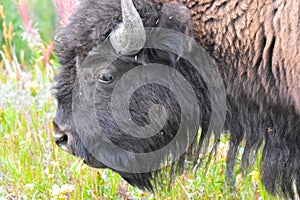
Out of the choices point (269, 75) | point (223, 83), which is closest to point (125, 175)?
point (223, 83)

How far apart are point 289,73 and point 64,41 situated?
117cm

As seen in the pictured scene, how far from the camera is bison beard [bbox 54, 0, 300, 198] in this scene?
126 inches

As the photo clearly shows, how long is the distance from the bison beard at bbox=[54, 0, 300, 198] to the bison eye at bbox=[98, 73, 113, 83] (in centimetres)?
5

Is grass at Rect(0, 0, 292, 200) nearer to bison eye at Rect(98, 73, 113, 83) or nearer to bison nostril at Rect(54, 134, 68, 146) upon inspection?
bison nostril at Rect(54, 134, 68, 146)

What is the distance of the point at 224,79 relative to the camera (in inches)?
133

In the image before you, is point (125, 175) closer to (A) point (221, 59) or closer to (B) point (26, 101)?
(A) point (221, 59)

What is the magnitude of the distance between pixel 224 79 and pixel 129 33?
0.56 metres

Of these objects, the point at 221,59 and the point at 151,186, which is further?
the point at 151,186

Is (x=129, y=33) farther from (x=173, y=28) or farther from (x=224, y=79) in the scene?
(x=224, y=79)

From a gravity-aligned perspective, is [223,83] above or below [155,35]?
below

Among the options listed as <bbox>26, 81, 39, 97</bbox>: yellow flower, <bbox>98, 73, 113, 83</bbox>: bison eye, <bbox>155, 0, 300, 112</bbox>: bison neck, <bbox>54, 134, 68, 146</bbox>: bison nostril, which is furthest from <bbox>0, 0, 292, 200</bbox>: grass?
<bbox>155, 0, 300, 112</bbox>: bison neck

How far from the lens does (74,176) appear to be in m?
4.19

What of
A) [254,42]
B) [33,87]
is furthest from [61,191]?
[33,87]

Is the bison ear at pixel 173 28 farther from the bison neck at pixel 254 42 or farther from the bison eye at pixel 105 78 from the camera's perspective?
the bison eye at pixel 105 78
